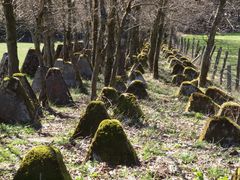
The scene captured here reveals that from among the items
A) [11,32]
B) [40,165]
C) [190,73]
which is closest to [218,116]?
[40,165]

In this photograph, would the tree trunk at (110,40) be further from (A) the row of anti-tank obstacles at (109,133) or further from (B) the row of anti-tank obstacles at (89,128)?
(B) the row of anti-tank obstacles at (89,128)

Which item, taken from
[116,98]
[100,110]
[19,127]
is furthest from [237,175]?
[116,98]

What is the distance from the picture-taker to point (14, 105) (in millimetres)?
11781

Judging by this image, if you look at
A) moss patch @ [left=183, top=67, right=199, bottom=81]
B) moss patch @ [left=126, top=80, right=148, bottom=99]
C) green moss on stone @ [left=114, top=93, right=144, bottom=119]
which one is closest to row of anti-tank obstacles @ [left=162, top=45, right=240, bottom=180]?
moss patch @ [left=126, top=80, right=148, bottom=99]

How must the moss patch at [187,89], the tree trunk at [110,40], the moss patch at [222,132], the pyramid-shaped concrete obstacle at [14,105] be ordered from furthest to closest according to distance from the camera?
1. the moss patch at [187,89]
2. the tree trunk at [110,40]
3. the pyramid-shaped concrete obstacle at [14,105]
4. the moss patch at [222,132]

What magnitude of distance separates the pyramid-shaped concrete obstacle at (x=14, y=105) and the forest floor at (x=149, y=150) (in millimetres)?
515

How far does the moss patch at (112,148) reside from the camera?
8.38 m

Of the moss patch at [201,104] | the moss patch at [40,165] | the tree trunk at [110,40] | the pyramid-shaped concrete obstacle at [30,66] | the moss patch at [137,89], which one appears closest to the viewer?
the moss patch at [40,165]

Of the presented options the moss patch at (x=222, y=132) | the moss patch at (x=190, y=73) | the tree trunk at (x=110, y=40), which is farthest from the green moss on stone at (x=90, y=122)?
the moss patch at (x=190, y=73)

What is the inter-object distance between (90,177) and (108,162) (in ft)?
2.75

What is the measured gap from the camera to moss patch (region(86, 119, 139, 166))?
8.38 meters

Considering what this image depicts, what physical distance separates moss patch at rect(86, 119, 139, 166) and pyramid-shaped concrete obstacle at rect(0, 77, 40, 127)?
3.73m

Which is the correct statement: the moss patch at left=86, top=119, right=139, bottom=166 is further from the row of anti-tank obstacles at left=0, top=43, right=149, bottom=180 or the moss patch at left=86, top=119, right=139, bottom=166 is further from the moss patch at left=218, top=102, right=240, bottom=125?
the moss patch at left=218, top=102, right=240, bottom=125

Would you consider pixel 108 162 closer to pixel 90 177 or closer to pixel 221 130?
pixel 90 177
